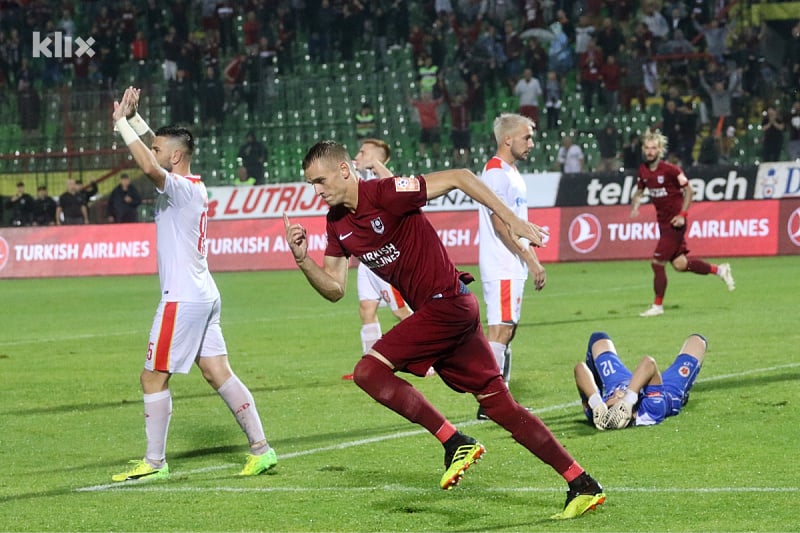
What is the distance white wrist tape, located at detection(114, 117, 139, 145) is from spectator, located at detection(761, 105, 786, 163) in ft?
78.1

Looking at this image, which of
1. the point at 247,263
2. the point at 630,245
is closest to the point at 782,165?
the point at 630,245

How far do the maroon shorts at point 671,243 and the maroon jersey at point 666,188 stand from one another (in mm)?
161

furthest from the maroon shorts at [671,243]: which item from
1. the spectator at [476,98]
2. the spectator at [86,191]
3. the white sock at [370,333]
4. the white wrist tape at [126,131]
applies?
the spectator at [86,191]

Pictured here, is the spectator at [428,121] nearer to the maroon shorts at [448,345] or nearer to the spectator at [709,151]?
the spectator at [709,151]

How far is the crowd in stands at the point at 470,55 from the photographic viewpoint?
31.4 metres

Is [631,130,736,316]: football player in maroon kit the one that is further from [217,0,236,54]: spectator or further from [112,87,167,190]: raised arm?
[217,0,236,54]: spectator

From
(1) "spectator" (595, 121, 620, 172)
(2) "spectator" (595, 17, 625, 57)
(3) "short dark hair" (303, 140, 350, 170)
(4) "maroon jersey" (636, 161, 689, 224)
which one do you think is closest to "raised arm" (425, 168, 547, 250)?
(3) "short dark hair" (303, 140, 350, 170)

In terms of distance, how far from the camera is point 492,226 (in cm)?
1017

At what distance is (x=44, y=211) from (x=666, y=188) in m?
18.0

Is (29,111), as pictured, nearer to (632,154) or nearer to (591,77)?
(591,77)

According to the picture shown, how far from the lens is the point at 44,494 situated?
7.53m

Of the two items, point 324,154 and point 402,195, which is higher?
point 324,154

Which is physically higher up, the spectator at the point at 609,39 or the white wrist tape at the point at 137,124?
the spectator at the point at 609,39

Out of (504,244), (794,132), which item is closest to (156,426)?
(504,244)
